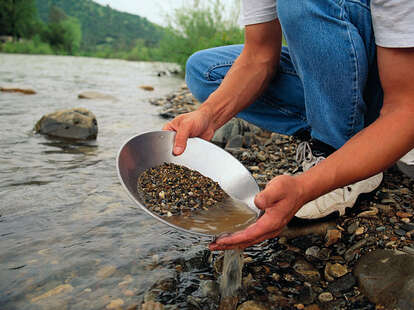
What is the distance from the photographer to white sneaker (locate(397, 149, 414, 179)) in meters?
1.82

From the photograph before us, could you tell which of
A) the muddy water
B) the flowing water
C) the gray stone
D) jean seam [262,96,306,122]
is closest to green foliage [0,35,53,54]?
the gray stone

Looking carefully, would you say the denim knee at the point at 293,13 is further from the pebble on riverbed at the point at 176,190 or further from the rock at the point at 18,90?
the rock at the point at 18,90

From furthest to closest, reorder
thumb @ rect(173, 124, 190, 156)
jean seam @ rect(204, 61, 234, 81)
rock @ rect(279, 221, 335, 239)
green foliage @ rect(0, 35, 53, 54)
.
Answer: green foliage @ rect(0, 35, 53, 54)
jean seam @ rect(204, 61, 234, 81)
rock @ rect(279, 221, 335, 239)
thumb @ rect(173, 124, 190, 156)

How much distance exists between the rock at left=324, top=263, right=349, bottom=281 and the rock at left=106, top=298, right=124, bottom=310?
2.59 feet

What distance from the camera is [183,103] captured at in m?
5.19

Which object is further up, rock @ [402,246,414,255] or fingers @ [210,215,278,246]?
fingers @ [210,215,278,246]

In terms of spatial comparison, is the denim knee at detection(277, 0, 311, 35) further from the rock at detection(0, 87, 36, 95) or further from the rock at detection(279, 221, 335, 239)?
the rock at detection(0, 87, 36, 95)

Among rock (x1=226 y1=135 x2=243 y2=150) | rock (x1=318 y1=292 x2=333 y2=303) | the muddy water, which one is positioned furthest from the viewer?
rock (x1=226 y1=135 x2=243 y2=150)

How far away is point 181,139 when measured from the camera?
1497 mm

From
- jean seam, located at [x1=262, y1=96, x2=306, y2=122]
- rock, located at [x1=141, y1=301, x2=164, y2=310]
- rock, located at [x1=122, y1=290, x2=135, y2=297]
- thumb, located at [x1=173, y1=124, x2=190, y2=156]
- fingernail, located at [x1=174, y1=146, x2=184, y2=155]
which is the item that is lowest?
rock, located at [x1=122, y1=290, x2=135, y2=297]

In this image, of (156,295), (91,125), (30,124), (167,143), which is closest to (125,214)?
(167,143)

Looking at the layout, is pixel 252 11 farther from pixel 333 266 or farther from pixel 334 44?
pixel 333 266

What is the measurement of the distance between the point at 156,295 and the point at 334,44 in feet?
3.78

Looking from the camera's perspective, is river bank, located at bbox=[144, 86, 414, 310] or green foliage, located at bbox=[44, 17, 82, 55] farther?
green foliage, located at bbox=[44, 17, 82, 55]
